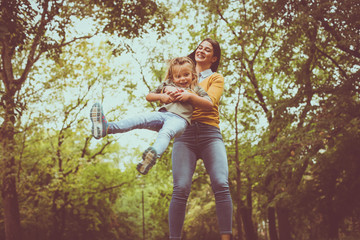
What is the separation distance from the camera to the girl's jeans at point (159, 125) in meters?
2.72

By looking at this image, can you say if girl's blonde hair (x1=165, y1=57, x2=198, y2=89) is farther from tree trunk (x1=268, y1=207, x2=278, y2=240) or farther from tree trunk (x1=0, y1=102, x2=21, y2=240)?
tree trunk (x1=268, y1=207, x2=278, y2=240)

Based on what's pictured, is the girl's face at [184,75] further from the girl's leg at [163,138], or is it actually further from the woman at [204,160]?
the girl's leg at [163,138]

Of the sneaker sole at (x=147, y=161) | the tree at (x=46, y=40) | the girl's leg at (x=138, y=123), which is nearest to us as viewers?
the sneaker sole at (x=147, y=161)

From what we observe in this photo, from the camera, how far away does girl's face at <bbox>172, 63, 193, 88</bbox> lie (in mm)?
3294

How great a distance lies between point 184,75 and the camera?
3318mm

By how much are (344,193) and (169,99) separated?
40.0ft

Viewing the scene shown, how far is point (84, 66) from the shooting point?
17.7 m

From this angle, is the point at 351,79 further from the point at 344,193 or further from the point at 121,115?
the point at 121,115

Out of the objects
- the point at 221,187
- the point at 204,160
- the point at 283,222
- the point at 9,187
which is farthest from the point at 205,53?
the point at 283,222

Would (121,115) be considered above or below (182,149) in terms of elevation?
above

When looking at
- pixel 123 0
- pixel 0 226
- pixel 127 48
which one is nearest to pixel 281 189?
pixel 127 48

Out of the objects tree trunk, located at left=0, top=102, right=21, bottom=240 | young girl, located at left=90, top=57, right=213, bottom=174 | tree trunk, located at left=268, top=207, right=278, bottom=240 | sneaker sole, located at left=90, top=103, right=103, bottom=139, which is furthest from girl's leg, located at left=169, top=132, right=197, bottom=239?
tree trunk, located at left=268, top=207, right=278, bottom=240

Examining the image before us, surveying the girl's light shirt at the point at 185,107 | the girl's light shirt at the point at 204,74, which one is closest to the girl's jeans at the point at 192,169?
the girl's light shirt at the point at 185,107

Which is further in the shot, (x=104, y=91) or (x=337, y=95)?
(x=104, y=91)
